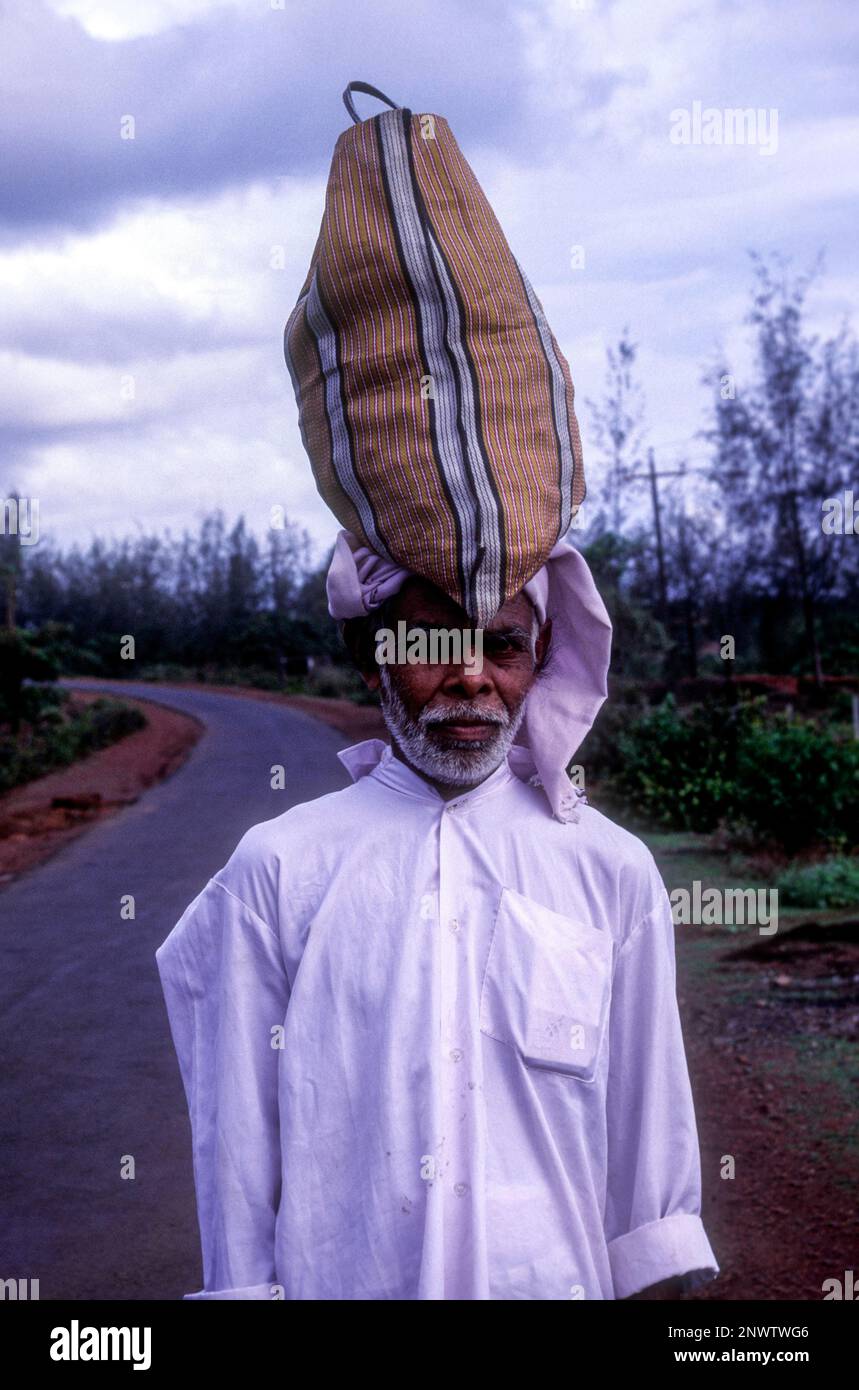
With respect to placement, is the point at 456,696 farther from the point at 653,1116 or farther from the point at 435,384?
the point at 653,1116

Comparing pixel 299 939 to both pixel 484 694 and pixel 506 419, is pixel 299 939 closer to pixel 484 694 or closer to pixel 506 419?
pixel 484 694

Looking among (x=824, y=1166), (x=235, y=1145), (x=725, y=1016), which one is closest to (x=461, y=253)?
(x=235, y=1145)

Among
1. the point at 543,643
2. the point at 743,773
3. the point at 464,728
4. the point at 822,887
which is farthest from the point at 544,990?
the point at 743,773

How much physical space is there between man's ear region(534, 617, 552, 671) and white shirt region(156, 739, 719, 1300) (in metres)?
0.27

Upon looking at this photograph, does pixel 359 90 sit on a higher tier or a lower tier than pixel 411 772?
higher

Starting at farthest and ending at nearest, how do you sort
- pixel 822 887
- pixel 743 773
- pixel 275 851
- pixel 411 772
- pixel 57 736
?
pixel 57 736 < pixel 743 773 < pixel 822 887 < pixel 411 772 < pixel 275 851

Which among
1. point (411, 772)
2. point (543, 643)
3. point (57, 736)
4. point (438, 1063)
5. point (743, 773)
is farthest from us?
point (57, 736)

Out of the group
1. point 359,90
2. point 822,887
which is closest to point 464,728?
point 359,90

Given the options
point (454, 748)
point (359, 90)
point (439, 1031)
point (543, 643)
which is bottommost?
point (439, 1031)

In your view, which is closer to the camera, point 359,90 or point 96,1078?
point 359,90

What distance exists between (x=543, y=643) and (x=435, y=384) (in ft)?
1.51

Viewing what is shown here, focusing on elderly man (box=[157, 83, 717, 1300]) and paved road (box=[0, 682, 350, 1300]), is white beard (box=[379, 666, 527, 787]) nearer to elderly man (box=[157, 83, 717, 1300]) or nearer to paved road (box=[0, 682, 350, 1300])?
elderly man (box=[157, 83, 717, 1300])

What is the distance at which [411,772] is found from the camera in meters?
2.01
